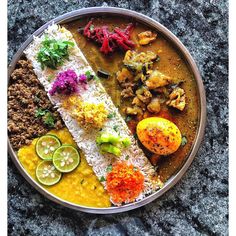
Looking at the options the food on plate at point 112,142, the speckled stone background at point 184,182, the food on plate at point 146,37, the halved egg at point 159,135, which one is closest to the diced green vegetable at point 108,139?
the food on plate at point 112,142

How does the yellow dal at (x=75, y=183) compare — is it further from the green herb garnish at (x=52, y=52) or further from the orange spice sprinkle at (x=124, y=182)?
the green herb garnish at (x=52, y=52)

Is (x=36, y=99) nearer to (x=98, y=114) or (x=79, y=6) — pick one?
(x=98, y=114)

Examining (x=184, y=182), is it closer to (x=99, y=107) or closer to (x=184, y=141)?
(x=184, y=141)

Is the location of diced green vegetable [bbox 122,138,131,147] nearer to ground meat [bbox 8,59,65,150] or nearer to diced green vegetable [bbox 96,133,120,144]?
diced green vegetable [bbox 96,133,120,144]

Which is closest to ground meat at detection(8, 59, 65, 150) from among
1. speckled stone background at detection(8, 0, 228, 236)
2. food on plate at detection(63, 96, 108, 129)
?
food on plate at detection(63, 96, 108, 129)

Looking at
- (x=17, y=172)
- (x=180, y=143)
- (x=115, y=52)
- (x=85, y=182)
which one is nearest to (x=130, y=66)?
(x=115, y=52)

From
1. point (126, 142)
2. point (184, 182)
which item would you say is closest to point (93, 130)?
point (126, 142)
